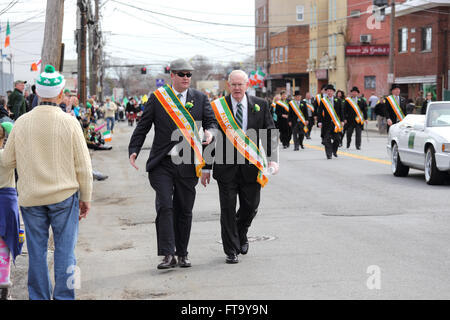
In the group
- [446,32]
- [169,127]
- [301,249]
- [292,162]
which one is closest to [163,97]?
[169,127]

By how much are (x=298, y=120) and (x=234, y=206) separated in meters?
18.1

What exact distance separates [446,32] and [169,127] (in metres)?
34.2

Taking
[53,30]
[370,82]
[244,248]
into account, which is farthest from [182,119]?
[370,82]

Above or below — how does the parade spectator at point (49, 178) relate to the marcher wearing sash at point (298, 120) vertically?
above

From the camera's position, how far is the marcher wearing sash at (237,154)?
25.2 ft

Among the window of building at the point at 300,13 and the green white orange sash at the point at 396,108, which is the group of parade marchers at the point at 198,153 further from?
the window of building at the point at 300,13

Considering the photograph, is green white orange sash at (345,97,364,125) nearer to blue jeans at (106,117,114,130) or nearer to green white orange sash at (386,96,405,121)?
green white orange sash at (386,96,405,121)

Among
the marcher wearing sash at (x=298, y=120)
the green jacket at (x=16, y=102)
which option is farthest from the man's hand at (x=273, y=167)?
the marcher wearing sash at (x=298, y=120)

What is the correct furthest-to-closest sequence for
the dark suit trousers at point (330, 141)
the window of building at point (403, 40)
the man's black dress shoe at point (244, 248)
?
the window of building at point (403, 40)
the dark suit trousers at point (330, 141)
the man's black dress shoe at point (244, 248)

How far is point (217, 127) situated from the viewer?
25.3ft

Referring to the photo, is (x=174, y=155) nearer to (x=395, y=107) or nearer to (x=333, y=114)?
(x=395, y=107)

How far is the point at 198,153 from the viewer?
7.46m

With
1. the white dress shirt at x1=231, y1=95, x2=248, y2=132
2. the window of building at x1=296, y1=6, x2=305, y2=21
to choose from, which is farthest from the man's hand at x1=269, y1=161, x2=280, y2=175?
the window of building at x1=296, y1=6, x2=305, y2=21

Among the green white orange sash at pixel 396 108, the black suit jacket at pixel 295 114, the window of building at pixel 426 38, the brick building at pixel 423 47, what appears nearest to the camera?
the green white orange sash at pixel 396 108
